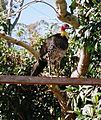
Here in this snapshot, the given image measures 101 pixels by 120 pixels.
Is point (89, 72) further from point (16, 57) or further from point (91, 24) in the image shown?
point (16, 57)

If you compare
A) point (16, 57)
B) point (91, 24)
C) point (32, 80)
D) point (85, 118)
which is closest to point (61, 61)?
point (16, 57)

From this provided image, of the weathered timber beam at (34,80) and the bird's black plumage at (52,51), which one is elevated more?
the bird's black plumage at (52,51)

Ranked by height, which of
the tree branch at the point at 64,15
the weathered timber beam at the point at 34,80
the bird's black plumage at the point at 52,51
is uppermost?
the tree branch at the point at 64,15

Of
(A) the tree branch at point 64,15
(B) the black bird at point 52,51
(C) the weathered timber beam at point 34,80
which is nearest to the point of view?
(C) the weathered timber beam at point 34,80

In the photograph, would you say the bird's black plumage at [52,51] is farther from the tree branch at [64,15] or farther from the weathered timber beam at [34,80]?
the weathered timber beam at [34,80]

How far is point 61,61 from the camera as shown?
12.7ft

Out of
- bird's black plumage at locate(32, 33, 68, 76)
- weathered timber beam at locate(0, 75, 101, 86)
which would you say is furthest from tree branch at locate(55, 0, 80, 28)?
weathered timber beam at locate(0, 75, 101, 86)

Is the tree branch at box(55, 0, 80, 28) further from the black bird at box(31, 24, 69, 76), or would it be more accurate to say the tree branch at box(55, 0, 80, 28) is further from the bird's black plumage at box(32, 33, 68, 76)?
the bird's black plumage at box(32, 33, 68, 76)

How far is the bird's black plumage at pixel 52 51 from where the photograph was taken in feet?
11.1

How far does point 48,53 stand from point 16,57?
1.22 m

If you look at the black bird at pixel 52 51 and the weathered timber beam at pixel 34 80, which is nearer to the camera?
the weathered timber beam at pixel 34 80

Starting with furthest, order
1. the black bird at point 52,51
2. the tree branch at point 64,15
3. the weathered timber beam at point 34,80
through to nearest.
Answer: the black bird at point 52,51
the tree branch at point 64,15
the weathered timber beam at point 34,80

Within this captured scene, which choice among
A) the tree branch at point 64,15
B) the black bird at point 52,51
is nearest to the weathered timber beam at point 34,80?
the tree branch at point 64,15

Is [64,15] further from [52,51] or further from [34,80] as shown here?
[34,80]
